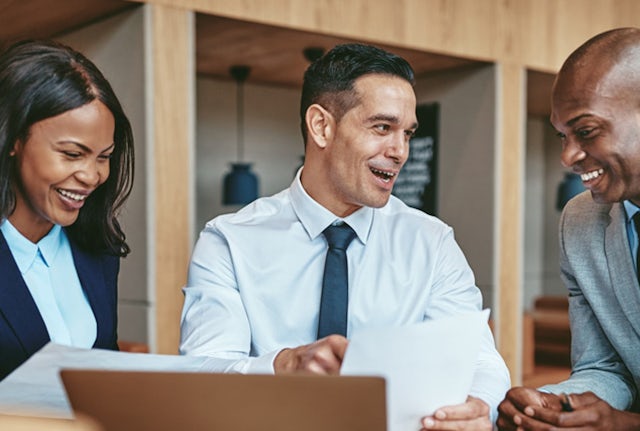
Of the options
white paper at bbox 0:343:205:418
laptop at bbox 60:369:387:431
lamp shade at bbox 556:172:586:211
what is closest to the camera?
laptop at bbox 60:369:387:431

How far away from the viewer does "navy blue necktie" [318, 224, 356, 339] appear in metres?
1.90

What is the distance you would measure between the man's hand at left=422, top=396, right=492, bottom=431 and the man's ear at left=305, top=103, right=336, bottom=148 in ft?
Answer: 3.20

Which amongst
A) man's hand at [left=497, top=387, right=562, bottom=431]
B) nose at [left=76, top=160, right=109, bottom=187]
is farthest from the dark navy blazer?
man's hand at [left=497, top=387, right=562, bottom=431]

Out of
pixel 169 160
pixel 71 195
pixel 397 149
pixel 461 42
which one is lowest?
pixel 71 195

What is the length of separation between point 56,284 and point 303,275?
0.62 meters

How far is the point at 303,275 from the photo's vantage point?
198cm

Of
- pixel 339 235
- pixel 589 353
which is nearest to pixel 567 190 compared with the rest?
pixel 589 353

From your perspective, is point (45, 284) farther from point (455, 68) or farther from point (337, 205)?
point (455, 68)

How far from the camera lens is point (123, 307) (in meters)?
3.58

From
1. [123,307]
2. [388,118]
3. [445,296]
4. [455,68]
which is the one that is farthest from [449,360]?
[455,68]

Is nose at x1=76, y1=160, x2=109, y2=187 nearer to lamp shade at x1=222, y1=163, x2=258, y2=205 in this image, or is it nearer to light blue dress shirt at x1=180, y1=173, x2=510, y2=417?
light blue dress shirt at x1=180, y1=173, x2=510, y2=417

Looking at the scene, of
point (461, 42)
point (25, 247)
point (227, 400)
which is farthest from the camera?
point (461, 42)

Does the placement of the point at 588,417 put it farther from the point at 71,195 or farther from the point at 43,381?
the point at 71,195

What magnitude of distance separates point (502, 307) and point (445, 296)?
309 cm
